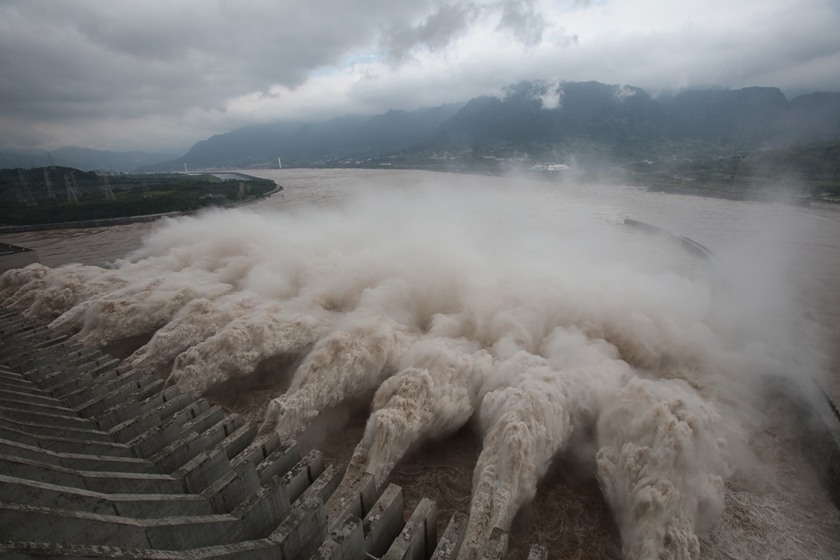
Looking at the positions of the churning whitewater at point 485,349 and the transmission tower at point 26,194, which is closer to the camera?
the churning whitewater at point 485,349

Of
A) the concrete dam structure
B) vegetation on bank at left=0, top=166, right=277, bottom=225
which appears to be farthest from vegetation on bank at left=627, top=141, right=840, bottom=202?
Result: vegetation on bank at left=0, top=166, right=277, bottom=225

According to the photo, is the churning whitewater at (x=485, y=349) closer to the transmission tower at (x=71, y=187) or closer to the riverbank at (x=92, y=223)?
the riverbank at (x=92, y=223)

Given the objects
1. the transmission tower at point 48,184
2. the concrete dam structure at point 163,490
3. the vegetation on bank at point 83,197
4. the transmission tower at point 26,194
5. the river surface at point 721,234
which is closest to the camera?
the concrete dam structure at point 163,490

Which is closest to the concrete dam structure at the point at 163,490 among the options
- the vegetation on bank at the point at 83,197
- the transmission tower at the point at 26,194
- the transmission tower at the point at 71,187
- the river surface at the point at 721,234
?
the river surface at the point at 721,234

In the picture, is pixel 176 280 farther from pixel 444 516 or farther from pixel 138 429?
pixel 444 516

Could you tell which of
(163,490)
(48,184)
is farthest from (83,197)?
(163,490)

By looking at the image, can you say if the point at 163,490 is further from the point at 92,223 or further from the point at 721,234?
the point at 92,223
